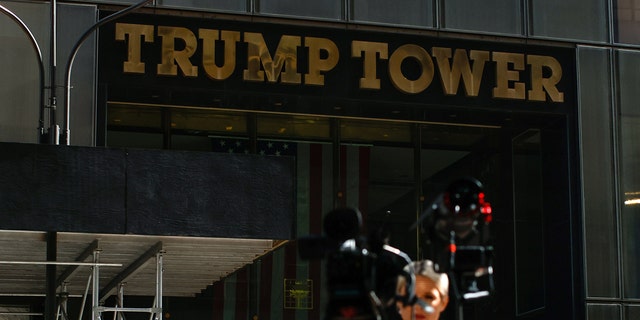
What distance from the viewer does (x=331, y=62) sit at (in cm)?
2523

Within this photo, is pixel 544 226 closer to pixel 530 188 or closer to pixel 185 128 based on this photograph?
pixel 530 188

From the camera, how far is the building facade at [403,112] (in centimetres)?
2456

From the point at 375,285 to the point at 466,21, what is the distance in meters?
17.6

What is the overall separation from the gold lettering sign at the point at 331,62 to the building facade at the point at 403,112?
26 mm

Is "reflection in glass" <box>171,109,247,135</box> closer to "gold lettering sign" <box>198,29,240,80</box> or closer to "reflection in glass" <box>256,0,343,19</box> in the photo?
"gold lettering sign" <box>198,29,240,80</box>

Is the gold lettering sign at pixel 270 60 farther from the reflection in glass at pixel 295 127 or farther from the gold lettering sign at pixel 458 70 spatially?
the gold lettering sign at pixel 458 70

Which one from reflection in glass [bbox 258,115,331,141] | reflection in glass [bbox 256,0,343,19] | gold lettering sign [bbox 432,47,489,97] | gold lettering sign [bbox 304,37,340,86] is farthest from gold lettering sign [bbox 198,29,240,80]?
gold lettering sign [bbox 432,47,489,97]

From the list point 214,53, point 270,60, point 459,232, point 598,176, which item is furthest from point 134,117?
point 459,232

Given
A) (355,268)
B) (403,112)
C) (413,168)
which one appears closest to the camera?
(355,268)

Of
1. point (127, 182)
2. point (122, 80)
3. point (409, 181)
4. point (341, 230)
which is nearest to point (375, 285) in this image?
point (341, 230)

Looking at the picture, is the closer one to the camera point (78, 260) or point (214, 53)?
point (78, 260)

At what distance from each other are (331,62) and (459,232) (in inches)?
Result: 630

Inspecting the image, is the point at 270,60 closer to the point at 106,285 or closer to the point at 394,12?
→ the point at 394,12

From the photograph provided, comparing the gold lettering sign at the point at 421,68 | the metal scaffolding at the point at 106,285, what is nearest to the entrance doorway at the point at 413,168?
the gold lettering sign at the point at 421,68
